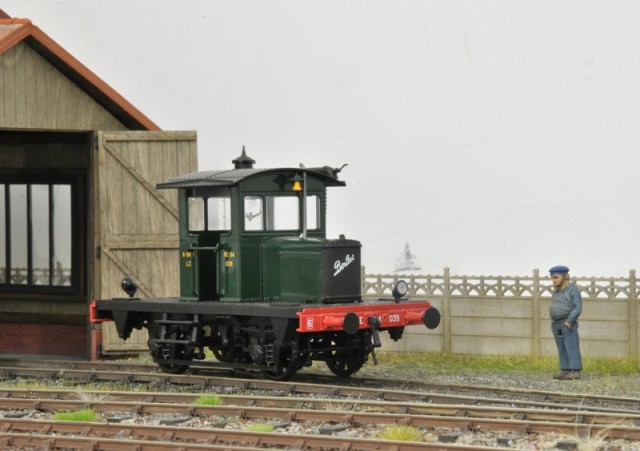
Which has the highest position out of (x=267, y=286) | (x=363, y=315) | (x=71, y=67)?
(x=71, y=67)

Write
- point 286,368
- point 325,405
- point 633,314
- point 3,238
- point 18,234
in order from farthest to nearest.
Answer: point 3,238
point 18,234
point 633,314
point 286,368
point 325,405

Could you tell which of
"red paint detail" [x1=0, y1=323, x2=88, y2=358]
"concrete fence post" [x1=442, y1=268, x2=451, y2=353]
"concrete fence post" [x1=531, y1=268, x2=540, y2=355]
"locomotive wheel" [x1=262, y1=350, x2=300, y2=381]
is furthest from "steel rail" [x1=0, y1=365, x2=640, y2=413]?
"concrete fence post" [x1=442, y1=268, x2=451, y2=353]

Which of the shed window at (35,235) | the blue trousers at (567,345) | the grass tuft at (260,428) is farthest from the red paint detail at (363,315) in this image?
the shed window at (35,235)

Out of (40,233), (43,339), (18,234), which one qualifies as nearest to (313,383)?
(43,339)

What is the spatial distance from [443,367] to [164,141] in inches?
221

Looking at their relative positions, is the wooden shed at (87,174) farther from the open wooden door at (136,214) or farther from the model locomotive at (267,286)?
the model locomotive at (267,286)

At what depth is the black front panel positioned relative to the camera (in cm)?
1480

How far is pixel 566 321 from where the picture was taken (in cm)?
1606

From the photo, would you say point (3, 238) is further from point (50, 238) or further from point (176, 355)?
point (176, 355)

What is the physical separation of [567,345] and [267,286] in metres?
4.14

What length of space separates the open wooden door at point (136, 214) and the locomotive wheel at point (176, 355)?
249 centimetres

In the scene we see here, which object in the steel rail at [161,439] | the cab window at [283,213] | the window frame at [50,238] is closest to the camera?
the steel rail at [161,439]

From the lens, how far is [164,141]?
18.9 m

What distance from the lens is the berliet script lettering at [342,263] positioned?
586 inches
